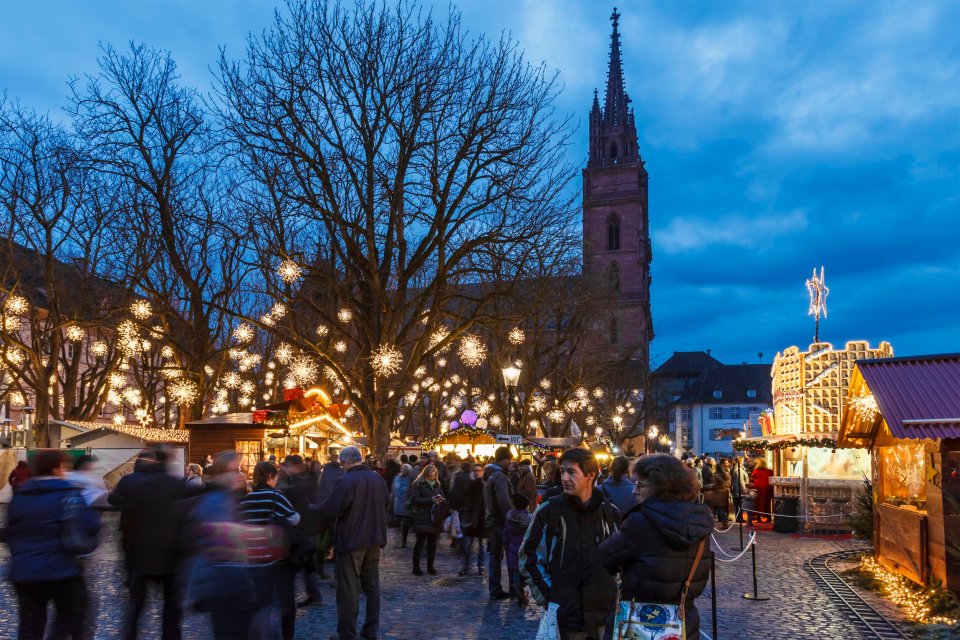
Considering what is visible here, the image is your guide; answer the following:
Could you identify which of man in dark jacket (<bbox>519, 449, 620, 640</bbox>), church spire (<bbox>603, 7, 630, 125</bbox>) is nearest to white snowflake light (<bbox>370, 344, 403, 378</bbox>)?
man in dark jacket (<bbox>519, 449, 620, 640</bbox>)

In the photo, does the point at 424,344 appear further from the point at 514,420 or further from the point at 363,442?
the point at 514,420

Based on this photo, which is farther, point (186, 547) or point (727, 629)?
point (727, 629)

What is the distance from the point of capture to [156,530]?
7430mm

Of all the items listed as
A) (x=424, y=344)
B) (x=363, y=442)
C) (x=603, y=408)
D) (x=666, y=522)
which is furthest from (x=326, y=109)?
(x=603, y=408)

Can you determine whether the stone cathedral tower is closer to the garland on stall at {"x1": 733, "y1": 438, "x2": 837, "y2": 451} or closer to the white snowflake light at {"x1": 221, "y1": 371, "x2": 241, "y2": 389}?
the white snowflake light at {"x1": 221, "y1": 371, "x2": 241, "y2": 389}

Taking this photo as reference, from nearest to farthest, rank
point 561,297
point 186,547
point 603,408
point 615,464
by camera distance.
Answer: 1. point 186,547
2. point 615,464
3. point 561,297
4. point 603,408

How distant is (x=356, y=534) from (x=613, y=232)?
263 ft

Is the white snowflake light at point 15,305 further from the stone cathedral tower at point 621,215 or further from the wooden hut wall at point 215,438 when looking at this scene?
the stone cathedral tower at point 621,215

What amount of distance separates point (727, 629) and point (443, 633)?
308 centimetres

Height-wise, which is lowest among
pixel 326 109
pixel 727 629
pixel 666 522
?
pixel 727 629

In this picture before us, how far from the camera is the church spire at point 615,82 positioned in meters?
92.6

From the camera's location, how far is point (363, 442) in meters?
30.2

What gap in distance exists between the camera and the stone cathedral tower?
83.1 metres

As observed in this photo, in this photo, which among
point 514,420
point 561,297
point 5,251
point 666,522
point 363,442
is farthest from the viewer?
point 514,420
